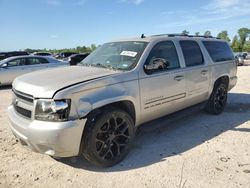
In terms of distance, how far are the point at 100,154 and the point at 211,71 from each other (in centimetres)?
343

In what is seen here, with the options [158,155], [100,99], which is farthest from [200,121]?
[100,99]

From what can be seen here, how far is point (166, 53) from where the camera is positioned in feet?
15.3

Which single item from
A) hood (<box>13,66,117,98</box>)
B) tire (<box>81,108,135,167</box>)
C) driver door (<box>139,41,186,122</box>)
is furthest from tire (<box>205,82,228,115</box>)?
hood (<box>13,66,117,98</box>)

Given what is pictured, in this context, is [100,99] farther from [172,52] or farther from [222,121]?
[222,121]

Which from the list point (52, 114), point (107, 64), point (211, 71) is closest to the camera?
point (52, 114)

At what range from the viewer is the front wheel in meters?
6.03

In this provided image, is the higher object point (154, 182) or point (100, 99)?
A: point (100, 99)

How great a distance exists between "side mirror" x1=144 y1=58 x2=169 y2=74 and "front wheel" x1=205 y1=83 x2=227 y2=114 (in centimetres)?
212

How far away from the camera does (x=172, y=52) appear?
481 cm

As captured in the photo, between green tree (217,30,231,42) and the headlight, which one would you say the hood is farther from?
green tree (217,30,231,42)

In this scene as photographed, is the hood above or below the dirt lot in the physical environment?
above

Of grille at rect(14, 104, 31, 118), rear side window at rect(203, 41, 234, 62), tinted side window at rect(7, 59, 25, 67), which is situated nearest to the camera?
grille at rect(14, 104, 31, 118)

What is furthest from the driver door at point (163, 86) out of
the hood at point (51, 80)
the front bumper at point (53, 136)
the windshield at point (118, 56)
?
the front bumper at point (53, 136)

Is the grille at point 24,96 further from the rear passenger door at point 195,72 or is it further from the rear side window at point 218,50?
the rear side window at point 218,50
